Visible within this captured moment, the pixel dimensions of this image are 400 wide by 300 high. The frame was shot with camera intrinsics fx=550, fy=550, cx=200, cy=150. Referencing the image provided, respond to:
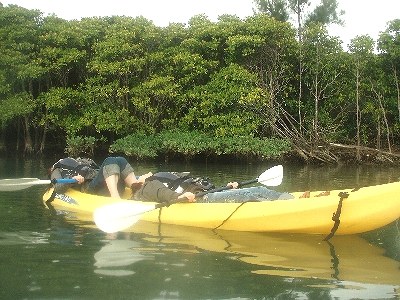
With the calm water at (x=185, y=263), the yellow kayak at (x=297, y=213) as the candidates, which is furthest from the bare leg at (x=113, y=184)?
the yellow kayak at (x=297, y=213)

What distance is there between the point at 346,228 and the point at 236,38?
489 inches

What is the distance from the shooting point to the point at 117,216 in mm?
5426

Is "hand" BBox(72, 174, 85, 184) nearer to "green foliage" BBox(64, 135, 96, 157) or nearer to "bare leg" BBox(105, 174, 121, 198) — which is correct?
"bare leg" BBox(105, 174, 121, 198)

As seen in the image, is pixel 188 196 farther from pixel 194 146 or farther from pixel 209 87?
pixel 209 87

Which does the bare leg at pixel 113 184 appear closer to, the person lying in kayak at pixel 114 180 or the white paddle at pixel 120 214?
the person lying in kayak at pixel 114 180

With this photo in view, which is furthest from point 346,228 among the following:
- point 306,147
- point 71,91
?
point 71,91

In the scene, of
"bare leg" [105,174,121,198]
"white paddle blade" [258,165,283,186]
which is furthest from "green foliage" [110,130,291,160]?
"bare leg" [105,174,121,198]

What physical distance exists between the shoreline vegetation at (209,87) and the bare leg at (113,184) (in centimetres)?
962

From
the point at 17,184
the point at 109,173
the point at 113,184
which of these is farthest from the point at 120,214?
the point at 17,184

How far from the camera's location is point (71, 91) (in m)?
18.3

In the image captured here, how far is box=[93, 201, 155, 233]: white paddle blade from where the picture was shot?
17.6ft

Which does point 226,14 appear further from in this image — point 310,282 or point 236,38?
point 310,282

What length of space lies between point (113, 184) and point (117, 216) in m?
1.16

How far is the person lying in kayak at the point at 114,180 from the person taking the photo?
19.6 feet
